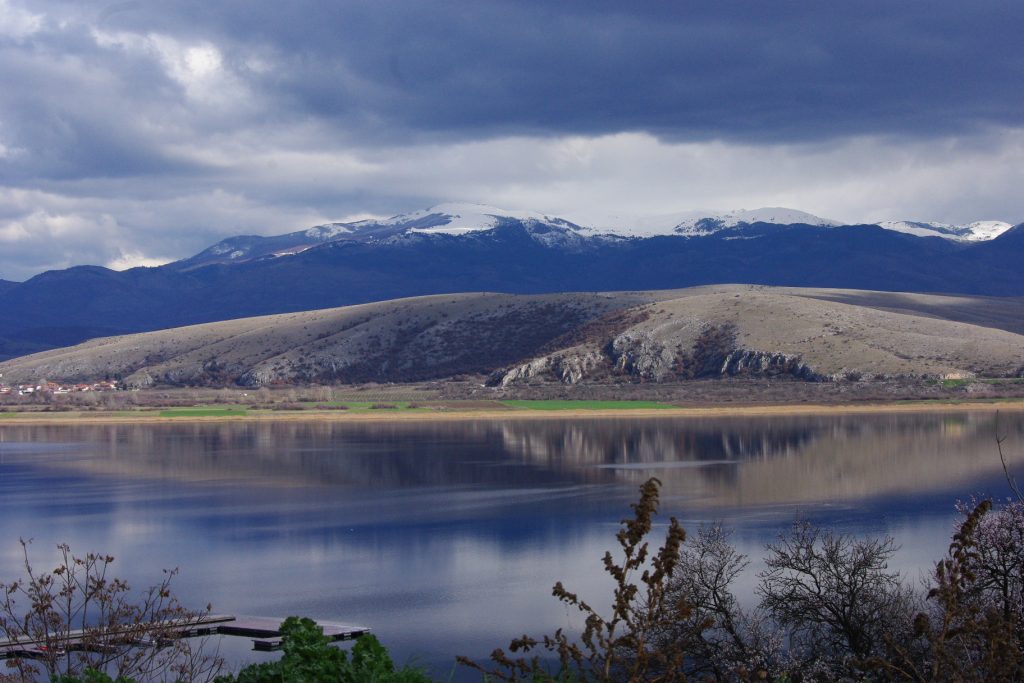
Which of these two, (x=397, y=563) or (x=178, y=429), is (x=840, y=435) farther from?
(x=178, y=429)

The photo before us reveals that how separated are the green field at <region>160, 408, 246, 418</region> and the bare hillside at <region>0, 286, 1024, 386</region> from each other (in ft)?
119

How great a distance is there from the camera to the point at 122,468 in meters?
79.1

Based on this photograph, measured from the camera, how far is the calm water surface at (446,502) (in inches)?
1453

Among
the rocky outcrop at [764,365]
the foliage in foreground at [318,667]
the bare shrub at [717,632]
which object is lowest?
the bare shrub at [717,632]

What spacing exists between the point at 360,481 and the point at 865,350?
80.1 meters

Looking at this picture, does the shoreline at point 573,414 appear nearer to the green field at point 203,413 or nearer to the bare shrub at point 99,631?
the green field at point 203,413

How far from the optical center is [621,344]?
152375mm

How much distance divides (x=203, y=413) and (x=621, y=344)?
5335cm

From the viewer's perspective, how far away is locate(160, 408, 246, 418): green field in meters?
130

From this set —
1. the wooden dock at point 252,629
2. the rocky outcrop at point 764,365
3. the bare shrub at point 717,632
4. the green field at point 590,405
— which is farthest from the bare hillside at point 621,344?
the bare shrub at point 717,632

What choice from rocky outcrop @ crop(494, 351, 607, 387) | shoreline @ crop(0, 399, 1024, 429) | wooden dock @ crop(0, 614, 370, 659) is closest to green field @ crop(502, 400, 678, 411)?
shoreline @ crop(0, 399, 1024, 429)

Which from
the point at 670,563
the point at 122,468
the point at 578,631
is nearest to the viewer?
the point at 670,563

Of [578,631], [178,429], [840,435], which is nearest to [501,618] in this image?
[578,631]

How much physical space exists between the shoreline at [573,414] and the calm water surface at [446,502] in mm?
7638
